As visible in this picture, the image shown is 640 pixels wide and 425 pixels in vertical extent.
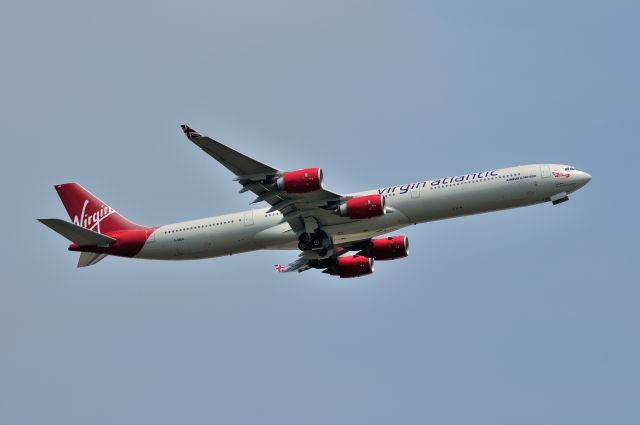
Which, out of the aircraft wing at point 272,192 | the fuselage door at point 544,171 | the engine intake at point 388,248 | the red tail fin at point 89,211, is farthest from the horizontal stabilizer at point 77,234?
the fuselage door at point 544,171

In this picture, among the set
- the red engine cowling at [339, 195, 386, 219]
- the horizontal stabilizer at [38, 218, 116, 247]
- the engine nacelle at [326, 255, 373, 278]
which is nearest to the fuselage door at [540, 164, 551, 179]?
the red engine cowling at [339, 195, 386, 219]

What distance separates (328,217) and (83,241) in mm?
18166

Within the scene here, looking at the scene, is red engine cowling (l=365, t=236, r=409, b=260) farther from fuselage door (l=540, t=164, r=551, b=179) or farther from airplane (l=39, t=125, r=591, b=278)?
fuselage door (l=540, t=164, r=551, b=179)

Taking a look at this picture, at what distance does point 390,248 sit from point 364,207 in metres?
11.1

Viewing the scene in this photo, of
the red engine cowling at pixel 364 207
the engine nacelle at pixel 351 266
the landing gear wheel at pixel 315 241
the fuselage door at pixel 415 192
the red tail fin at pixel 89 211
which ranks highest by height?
the red tail fin at pixel 89 211

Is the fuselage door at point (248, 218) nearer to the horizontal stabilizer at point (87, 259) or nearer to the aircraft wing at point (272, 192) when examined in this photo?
the aircraft wing at point (272, 192)

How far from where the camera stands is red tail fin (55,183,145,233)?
7862 cm

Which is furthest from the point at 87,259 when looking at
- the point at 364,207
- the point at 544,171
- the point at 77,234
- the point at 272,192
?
the point at 544,171

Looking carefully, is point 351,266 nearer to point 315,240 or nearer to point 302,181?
point 315,240

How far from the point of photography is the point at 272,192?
6819 cm

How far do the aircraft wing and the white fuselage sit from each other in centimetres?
144

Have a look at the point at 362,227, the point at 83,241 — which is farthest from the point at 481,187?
the point at 83,241

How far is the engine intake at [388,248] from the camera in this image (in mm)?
78938

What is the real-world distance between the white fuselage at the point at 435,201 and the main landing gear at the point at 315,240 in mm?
496
